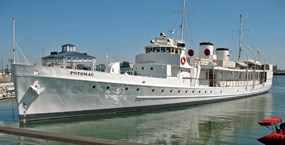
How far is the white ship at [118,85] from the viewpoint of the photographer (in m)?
15.5

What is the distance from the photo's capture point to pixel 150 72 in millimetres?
23094

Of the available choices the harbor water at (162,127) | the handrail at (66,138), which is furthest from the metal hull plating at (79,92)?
the handrail at (66,138)

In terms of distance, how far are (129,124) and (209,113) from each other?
7.91 m

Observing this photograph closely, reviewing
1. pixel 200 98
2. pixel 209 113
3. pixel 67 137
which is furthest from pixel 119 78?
pixel 67 137

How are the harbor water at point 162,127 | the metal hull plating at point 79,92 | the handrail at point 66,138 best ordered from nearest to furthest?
1. the handrail at point 66,138
2. the harbor water at point 162,127
3. the metal hull plating at point 79,92

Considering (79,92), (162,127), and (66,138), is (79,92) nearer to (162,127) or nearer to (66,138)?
(162,127)

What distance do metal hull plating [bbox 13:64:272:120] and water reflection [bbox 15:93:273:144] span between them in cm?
61

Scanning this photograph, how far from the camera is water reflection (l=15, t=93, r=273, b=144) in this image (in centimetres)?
1294

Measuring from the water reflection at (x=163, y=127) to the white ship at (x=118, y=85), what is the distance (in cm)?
78

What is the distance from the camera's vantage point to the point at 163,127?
15391mm

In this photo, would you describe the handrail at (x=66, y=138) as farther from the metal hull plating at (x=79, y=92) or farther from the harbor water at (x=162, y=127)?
the metal hull plating at (x=79, y=92)

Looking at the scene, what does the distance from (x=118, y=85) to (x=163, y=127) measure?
→ 429 centimetres

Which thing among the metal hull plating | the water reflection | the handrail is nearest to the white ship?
the metal hull plating

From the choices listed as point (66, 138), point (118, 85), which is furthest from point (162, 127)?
point (66, 138)
